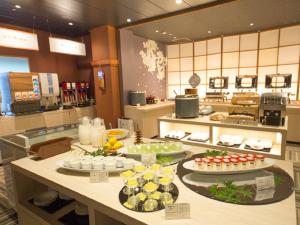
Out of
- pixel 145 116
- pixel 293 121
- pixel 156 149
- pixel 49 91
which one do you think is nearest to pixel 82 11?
pixel 49 91

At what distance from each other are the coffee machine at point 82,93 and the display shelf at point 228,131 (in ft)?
7.89

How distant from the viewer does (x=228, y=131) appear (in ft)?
8.28

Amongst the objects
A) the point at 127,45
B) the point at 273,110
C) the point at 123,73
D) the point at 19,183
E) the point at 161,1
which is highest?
the point at 161,1

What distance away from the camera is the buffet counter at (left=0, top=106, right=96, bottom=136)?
3.31 meters

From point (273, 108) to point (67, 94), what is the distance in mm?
3867

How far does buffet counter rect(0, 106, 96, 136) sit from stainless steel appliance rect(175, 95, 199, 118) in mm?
2524

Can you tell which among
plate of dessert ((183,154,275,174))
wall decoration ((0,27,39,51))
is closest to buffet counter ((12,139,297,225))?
plate of dessert ((183,154,275,174))

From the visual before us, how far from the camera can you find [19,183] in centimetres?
148

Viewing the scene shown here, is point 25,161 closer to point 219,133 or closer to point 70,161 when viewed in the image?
point 70,161

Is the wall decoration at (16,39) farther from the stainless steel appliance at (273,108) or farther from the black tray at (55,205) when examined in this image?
the stainless steel appliance at (273,108)

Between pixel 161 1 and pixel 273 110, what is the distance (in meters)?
2.18

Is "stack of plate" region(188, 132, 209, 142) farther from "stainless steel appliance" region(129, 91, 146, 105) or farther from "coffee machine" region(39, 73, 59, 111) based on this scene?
"coffee machine" region(39, 73, 59, 111)

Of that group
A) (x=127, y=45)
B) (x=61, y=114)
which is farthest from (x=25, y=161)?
(x=127, y=45)

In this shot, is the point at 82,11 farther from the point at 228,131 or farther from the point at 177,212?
the point at 177,212
